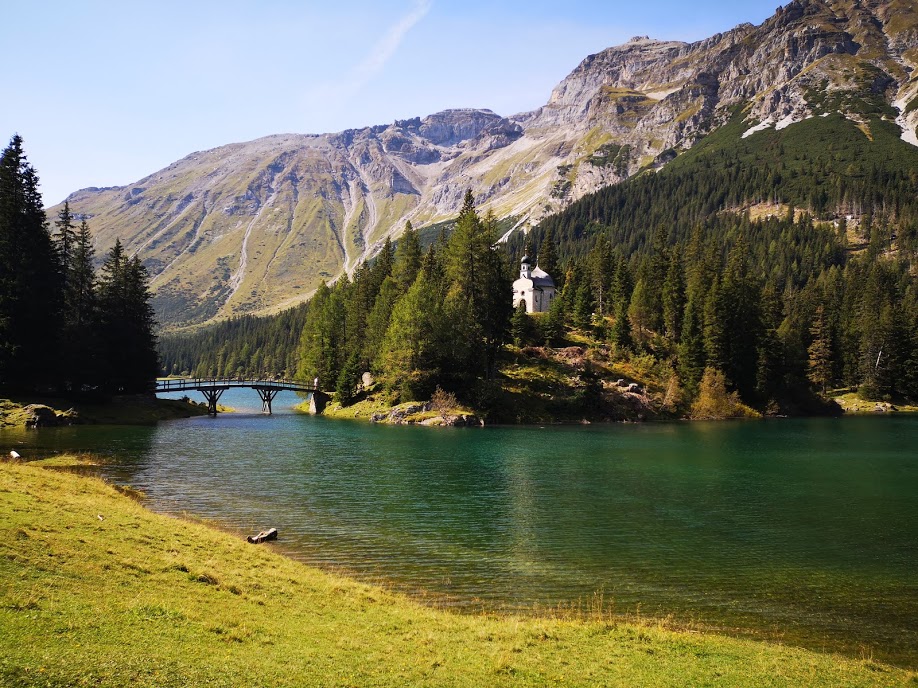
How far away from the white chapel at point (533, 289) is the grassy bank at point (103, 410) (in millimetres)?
71009

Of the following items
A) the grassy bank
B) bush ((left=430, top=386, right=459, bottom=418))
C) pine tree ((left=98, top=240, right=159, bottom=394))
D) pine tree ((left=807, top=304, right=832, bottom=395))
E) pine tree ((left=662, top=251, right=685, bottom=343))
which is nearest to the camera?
the grassy bank

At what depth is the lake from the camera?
829 inches

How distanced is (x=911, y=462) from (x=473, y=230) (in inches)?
2507

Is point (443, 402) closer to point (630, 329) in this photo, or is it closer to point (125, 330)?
point (630, 329)

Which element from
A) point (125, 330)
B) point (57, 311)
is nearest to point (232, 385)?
point (125, 330)

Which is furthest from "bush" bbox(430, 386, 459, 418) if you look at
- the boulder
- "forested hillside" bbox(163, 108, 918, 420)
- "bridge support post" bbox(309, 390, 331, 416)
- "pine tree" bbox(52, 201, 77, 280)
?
"pine tree" bbox(52, 201, 77, 280)

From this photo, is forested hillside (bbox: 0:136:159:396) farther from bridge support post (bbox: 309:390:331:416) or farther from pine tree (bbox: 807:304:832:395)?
pine tree (bbox: 807:304:832:395)

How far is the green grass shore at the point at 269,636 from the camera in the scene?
37.1 ft

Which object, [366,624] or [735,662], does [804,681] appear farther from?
[366,624]

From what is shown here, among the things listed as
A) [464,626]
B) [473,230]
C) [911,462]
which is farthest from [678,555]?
[473,230]

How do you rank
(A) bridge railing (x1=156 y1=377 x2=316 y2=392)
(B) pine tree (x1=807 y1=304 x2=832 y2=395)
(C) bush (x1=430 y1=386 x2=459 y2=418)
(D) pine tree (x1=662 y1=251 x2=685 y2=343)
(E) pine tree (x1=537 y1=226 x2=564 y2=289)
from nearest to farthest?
(C) bush (x1=430 y1=386 x2=459 y2=418), (A) bridge railing (x1=156 y1=377 x2=316 y2=392), (D) pine tree (x1=662 y1=251 x2=685 y2=343), (B) pine tree (x1=807 y1=304 x2=832 y2=395), (E) pine tree (x1=537 y1=226 x2=564 y2=289)

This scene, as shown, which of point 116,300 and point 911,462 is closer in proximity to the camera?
point 911,462

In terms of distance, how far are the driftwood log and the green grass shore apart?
5.27 metres

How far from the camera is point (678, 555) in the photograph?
2631cm
